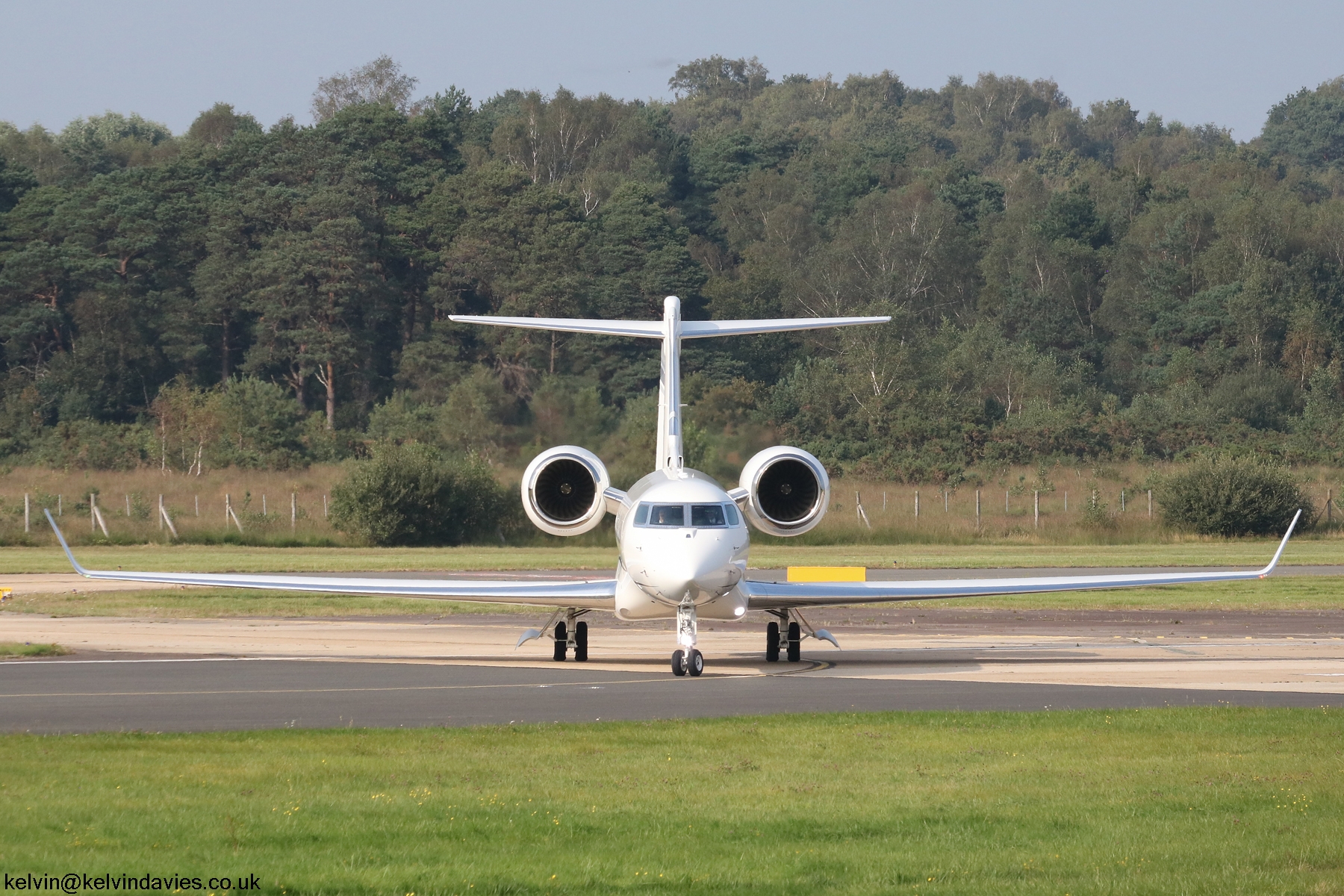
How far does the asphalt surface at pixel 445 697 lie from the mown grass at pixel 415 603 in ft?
33.1

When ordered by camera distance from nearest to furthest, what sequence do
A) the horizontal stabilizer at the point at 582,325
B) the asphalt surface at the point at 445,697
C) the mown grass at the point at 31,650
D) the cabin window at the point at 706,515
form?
the asphalt surface at the point at 445,697, the cabin window at the point at 706,515, the horizontal stabilizer at the point at 582,325, the mown grass at the point at 31,650

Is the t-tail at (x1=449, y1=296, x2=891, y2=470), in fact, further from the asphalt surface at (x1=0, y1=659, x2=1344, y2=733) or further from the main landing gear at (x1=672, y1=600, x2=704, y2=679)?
the asphalt surface at (x1=0, y1=659, x2=1344, y2=733)

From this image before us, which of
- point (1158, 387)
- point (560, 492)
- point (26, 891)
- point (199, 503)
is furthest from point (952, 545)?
point (26, 891)

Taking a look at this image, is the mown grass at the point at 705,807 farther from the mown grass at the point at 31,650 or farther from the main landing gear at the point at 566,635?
the mown grass at the point at 31,650

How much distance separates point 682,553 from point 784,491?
3159 millimetres

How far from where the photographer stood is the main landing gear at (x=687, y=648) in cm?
1883

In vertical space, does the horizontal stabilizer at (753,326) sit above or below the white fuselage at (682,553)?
above

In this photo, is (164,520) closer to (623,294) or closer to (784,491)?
(623,294)

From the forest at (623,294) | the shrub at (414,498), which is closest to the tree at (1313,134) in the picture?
the forest at (623,294)

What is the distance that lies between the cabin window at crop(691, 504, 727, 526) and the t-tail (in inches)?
86.7

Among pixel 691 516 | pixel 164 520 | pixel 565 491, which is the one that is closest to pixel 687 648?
pixel 691 516

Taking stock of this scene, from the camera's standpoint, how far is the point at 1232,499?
168 feet

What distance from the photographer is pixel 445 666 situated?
66.9 feet

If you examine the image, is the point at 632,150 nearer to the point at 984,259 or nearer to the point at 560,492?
the point at 984,259
